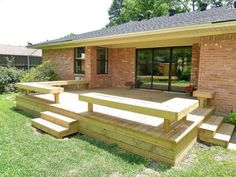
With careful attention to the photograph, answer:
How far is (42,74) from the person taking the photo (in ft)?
34.1

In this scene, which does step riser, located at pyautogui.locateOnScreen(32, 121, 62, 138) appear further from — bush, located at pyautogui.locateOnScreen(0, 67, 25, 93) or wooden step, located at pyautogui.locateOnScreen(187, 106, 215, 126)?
bush, located at pyautogui.locateOnScreen(0, 67, 25, 93)

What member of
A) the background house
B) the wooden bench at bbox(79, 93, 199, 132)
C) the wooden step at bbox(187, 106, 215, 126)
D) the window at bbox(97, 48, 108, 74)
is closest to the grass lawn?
the wooden step at bbox(187, 106, 215, 126)

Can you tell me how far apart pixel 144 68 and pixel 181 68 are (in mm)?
1803

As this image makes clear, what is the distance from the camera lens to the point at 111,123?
4.34 m

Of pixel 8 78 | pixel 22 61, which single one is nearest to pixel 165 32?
pixel 8 78

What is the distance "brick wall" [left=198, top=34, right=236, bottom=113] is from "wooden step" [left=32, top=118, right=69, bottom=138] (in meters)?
4.33

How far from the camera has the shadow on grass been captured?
3514 mm

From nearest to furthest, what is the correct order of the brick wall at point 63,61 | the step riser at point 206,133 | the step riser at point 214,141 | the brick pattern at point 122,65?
the step riser at point 214,141, the step riser at point 206,133, the brick pattern at point 122,65, the brick wall at point 63,61

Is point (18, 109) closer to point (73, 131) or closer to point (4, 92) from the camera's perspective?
point (73, 131)

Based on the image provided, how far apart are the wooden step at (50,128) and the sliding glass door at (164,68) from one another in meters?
5.46

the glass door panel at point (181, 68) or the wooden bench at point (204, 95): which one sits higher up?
the glass door panel at point (181, 68)

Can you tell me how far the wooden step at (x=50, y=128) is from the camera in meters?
4.67

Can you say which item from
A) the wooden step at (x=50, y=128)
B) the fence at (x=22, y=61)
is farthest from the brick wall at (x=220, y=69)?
the fence at (x=22, y=61)

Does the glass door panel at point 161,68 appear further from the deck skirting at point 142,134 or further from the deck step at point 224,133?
the deck step at point 224,133
